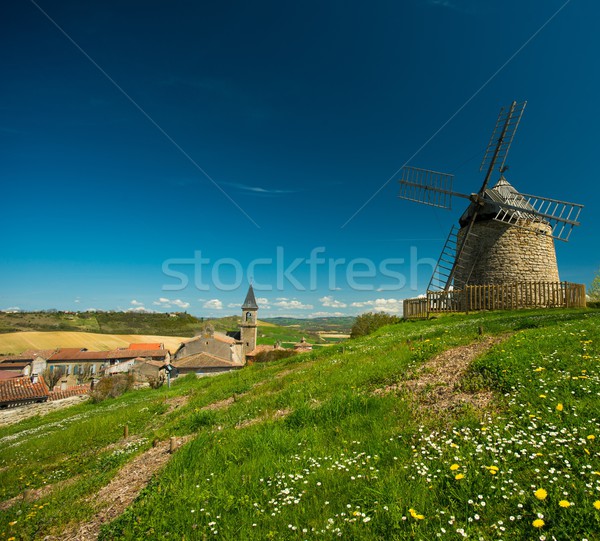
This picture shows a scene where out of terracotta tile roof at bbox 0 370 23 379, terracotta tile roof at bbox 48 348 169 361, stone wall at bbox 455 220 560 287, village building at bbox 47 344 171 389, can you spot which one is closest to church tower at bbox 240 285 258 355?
village building at bbox 47 344 171 389

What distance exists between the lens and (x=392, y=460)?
16.1 ft

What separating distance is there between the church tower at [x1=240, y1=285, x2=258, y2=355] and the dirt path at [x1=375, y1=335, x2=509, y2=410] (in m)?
82.9

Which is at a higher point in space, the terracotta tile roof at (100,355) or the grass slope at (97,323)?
the grass slope at (97,323)

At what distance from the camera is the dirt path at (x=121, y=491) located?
487cm

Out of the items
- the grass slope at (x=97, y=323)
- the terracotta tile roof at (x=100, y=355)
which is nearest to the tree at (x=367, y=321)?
the terracotta tile roof at (x=100, y=355)

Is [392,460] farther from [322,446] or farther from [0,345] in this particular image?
[0,345]

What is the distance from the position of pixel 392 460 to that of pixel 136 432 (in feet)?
34.9

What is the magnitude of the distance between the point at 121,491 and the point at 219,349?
69.9 meters

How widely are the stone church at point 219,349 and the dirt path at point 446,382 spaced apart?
56.2 meters

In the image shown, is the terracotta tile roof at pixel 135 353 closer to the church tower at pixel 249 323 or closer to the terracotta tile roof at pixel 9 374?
the terracotta tile roof at pixel 9 374

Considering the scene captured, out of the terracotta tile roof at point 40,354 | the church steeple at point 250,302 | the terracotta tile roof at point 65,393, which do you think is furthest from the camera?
the church steeple at point 250,302

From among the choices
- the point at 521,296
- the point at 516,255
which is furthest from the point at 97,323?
the point at 521,296

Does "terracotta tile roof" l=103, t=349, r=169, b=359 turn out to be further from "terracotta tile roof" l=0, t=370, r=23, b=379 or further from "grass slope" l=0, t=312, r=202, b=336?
"grass slope" l=0, t=312, r=202, b=336

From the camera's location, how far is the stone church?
61750 mm
